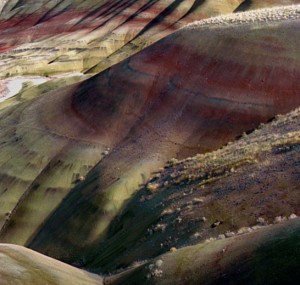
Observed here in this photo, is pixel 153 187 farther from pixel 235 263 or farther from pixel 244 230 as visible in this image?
pixel 235 263

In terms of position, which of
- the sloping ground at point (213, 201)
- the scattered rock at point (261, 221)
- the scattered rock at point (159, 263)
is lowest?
the sloping ground at point (213, 201)

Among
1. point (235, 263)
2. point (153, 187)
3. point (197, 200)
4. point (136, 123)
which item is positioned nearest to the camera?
point (235, 263)

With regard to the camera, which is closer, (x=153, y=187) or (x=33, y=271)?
(x=33, y=271)

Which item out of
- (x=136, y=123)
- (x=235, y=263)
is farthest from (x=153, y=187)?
(x=235, y=263)

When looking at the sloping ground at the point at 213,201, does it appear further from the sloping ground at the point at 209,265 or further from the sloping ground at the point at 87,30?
the sloping ground at the point at 87,30

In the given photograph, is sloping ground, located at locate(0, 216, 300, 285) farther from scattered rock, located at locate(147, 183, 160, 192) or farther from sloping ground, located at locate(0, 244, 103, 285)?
scattered rock, located at locate(147, 183, 160, 192)

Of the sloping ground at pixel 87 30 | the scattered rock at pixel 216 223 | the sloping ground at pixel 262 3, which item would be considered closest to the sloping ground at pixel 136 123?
the scattered rock at pixel 216 223
